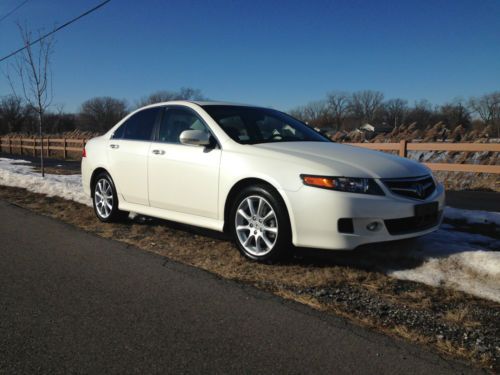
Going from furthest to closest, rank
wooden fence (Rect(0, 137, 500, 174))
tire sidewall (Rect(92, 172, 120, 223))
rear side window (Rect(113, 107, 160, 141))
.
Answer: wooden fence (Rect(0, 137, 500, 174))
tire sidewall (Rect(92, 172, 120, 223))
rear side window (Rect(113, 107, 160, 141))

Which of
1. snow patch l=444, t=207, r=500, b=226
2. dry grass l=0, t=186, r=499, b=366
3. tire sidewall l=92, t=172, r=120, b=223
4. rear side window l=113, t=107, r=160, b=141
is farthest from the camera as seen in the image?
tire sidewall l=92, t=172, r=120, b=223

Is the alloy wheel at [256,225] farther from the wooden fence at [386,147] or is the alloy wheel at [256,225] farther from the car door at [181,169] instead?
the wooden fence at [386,147]

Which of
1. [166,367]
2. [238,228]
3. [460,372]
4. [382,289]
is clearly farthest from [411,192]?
[166,367]

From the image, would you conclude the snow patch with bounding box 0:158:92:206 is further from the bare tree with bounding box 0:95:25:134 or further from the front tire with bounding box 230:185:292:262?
the bare tree with bounding box 0:95:25:134

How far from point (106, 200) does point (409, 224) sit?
4023 millimetres

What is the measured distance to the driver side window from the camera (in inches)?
202

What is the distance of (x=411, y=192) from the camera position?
4.03 meters

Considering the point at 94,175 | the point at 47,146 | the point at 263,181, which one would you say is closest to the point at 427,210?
the point at 263,181

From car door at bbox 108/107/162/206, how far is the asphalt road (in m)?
1.46

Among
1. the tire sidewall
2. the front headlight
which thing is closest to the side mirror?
the front headlight

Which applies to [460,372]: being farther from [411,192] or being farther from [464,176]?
[464,176]

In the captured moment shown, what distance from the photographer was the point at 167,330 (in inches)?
112

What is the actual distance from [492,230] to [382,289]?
2666 mm

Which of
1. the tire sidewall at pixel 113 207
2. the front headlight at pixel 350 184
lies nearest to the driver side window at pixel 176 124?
the tire sidewall at pixel 113 207
